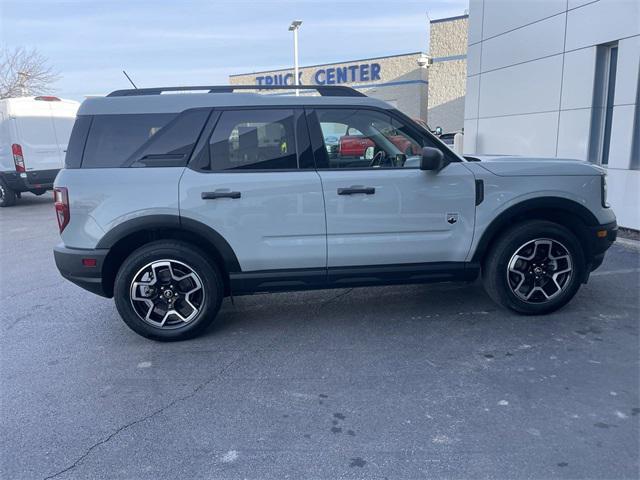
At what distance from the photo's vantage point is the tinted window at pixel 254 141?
166 inches

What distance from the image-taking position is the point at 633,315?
4617mm

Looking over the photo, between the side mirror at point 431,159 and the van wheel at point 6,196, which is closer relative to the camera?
the side mirror at point 431,159

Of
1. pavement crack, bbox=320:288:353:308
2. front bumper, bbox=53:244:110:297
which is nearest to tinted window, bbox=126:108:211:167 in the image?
front bumper, bbox=53:244:110:297

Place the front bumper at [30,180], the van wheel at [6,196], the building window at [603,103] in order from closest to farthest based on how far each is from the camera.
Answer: the building window at [603,103] < the front bumper at [30,180] < the van wheel at [6,196]

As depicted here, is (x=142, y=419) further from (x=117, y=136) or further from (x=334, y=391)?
(x=117, y=136)

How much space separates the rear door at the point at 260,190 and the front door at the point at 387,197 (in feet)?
0.46

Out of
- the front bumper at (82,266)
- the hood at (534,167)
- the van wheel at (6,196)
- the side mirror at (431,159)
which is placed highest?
the side mirror at (431,159)

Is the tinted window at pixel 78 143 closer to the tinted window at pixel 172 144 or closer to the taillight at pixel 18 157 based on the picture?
the tinted window at pixel 172 144

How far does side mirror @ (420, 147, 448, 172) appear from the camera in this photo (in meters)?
4.12

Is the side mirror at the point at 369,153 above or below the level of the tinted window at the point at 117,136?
below

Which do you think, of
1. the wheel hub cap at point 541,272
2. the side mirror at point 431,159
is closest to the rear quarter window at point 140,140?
the side mirror at point 431,159

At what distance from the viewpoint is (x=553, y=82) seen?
952 cm

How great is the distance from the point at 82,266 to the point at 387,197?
8.39 ft

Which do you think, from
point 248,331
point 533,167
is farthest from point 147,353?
point 533,167
